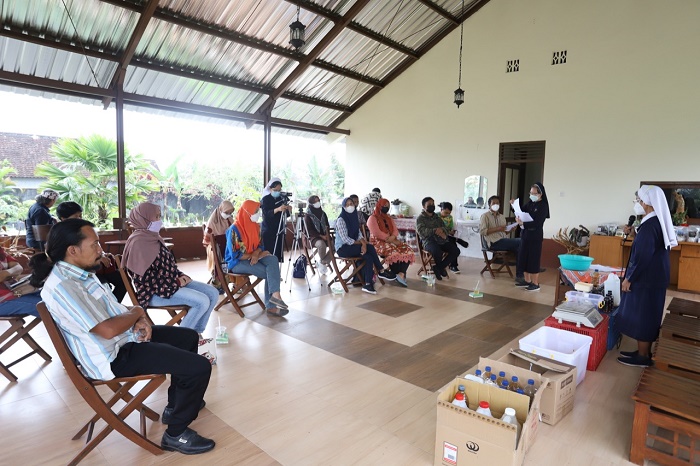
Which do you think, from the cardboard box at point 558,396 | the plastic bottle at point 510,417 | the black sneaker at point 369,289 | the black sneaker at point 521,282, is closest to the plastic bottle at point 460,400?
the plastic bottle at point 510,417

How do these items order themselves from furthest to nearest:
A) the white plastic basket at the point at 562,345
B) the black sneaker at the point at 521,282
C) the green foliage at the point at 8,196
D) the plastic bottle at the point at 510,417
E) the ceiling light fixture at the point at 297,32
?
the green foliage at the point at 8,196, the black sneaker at the point at 521,282, the ceiling light fixture at the point at 297,32, the white plastic basket at the point at 562,345, the plastic bottle at the point at 510,417

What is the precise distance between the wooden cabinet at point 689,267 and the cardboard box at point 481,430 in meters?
5.31

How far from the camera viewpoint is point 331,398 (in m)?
2.64

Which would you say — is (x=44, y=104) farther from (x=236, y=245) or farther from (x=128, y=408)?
(x=128, y=408)

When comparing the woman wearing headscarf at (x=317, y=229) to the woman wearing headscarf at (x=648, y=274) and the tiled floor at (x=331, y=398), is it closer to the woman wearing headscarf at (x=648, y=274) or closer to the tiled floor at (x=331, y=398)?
the tiled floor at (x=331, y=398)

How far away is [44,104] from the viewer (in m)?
6.15

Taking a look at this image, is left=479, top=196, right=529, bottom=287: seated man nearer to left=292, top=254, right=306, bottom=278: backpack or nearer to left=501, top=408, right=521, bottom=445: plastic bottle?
left=292, top=254, right=306, bottom=278: backpack

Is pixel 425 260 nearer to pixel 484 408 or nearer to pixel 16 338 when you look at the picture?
pixel 484 408

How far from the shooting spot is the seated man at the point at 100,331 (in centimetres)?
181

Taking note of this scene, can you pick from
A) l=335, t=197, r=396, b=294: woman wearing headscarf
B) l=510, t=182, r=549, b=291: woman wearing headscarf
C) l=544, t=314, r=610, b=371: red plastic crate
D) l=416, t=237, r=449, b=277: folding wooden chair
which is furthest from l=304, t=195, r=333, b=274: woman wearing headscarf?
l=544, t=314, r=610, b=371: red plastic crate

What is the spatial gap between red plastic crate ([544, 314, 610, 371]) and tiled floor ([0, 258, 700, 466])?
3.8 inches

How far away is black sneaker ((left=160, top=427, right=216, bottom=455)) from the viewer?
2.06m

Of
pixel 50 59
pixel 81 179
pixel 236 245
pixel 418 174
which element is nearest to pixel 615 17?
pixel 418 174

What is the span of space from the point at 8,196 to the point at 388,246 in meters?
5.76
